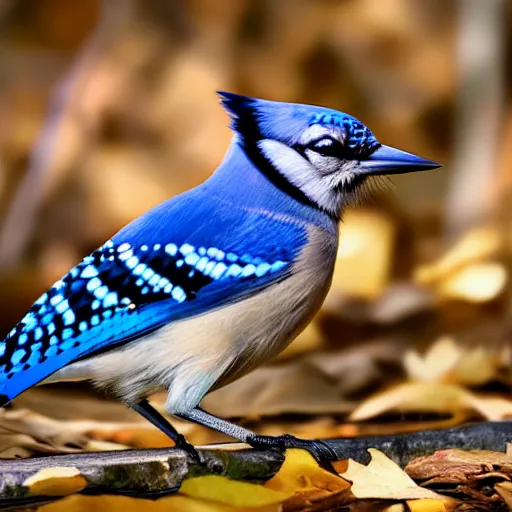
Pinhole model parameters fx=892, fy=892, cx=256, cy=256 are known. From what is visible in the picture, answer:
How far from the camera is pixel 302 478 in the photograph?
698mm

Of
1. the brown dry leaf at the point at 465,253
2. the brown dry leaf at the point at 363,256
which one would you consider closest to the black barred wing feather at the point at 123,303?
the brown dry leaf at the point at 363,256

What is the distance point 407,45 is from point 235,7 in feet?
1.00

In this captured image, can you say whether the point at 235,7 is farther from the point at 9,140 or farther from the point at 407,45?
the point at 9,140

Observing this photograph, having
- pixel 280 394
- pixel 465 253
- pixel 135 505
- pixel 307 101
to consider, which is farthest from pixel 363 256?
pixel 135 505

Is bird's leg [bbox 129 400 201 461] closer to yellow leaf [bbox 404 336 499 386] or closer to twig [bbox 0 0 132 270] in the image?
yellow leaf [bbox 404 336 499 386]

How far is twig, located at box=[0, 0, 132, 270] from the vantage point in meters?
1.41

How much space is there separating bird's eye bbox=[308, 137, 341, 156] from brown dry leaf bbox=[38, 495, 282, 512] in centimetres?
28

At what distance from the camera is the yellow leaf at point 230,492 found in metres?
0.67

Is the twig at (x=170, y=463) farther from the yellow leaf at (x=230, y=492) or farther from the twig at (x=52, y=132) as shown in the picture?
the twig at (x=52, y=132)

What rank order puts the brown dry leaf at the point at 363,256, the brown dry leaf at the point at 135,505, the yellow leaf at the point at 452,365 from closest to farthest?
the brown dry leaf at the point at 135,505 < the yellow leaf at the point at 452,365 < the brown dry leaf at the point at 363,256

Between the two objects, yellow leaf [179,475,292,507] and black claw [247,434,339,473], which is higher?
black claw [247,434,339,473]

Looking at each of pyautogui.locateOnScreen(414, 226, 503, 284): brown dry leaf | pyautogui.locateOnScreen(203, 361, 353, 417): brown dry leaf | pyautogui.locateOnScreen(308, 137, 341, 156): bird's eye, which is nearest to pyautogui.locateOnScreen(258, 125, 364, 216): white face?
pyautogui.locateOnScreen(308, 137, 341, 156): bird's eye

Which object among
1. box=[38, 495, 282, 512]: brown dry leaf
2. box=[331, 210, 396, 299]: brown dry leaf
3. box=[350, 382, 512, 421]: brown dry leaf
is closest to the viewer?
box=[38, 495, 282, 512]: brown dry leaf

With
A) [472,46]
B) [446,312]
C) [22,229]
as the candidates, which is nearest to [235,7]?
[472,46]
